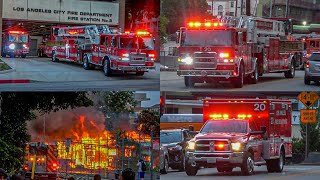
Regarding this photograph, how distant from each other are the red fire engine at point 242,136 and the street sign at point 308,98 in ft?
0.72

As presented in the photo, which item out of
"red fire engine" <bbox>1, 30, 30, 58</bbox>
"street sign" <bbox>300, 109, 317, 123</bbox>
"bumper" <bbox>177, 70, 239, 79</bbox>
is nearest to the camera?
"street sign" <bbox>300, 109, 317, 123</bbox>

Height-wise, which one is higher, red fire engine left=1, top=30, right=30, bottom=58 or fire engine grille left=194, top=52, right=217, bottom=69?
red fire engine left=1, top=30, right=30, bottom=58

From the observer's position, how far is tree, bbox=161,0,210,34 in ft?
39.0

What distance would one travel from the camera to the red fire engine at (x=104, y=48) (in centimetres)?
1241

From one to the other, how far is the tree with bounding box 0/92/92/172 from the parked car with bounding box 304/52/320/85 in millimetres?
3561

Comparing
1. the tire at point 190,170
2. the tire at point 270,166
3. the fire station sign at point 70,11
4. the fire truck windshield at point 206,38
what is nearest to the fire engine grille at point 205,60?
the fire truck windshield at point 206,38

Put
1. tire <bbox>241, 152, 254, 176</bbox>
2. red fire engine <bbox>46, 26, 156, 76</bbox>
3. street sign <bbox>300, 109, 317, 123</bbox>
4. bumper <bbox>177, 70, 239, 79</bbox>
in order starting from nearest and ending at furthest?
tire <bbox>241, 152, 254, 176</bbox>, street sign <bbox>300, 109, 317, 123</bbox>, bumper <bbox>177, 70, 239, 79</bbox>, red fire engine <bbox>46, 26, 156, 76</bbox>

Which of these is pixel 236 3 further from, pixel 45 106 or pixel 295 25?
pixel 45 106

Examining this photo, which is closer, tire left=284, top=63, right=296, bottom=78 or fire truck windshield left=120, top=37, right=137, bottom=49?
fire truck windshield left=120, top=37, right=137, bottom=49

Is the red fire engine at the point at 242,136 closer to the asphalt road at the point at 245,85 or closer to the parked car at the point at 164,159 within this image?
the asphalt road at the point at 245,85

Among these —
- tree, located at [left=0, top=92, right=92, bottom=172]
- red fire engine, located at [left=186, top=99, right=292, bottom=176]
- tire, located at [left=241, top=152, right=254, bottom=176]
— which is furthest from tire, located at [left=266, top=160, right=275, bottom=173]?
tree, located at [left=0, top=92, right=92, bottom=172]

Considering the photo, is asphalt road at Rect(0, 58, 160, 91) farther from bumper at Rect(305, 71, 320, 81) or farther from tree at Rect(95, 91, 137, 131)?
bumper at Rect(305, 71, 320, 81)

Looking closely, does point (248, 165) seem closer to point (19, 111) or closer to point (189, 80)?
point (189, 80)

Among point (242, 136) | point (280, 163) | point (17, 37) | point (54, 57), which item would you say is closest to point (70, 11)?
point (54, 57)
